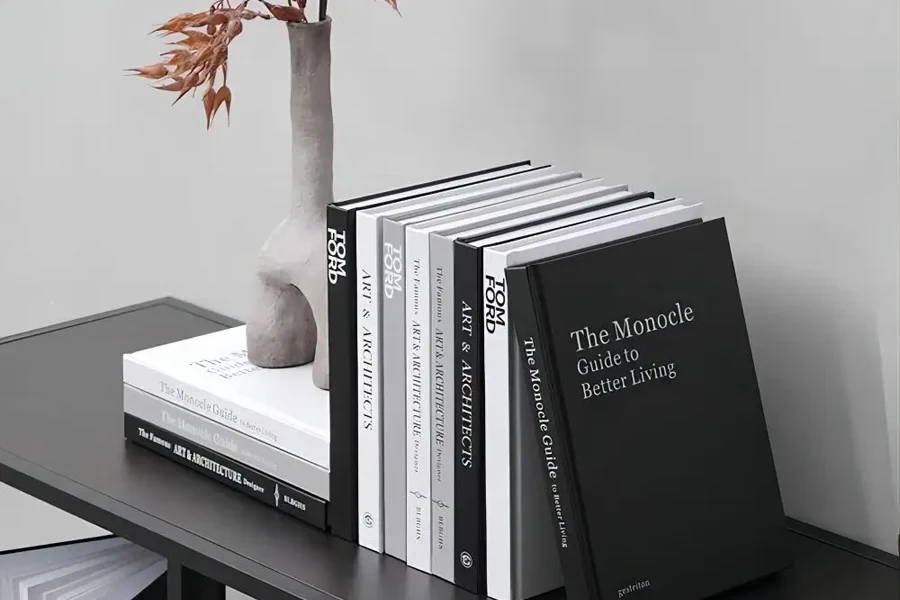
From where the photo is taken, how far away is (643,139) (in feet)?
3.89

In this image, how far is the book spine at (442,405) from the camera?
965 mm

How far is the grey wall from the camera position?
1.06 m

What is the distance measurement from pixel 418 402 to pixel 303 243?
246 mm

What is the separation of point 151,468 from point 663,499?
484 millimetres

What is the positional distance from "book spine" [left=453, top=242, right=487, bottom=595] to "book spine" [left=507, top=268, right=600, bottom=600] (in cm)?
4

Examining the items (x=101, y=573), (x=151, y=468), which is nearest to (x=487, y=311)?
(x=151, y=468)

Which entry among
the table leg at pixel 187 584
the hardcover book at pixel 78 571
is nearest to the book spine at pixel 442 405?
the table leg at pixel 187 584

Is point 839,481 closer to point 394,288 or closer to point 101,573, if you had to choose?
point 394,288

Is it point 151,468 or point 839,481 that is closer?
point 839,481

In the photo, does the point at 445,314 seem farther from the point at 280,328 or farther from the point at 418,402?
the point at 280,328

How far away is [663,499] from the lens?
3.14 feet

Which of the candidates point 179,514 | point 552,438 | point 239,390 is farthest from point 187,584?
point 552,438

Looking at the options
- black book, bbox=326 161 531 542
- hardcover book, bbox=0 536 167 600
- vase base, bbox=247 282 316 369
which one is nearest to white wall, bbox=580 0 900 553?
black book, bbox=326 161 531 542

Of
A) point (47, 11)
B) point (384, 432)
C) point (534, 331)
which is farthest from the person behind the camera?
point (47, 11)
